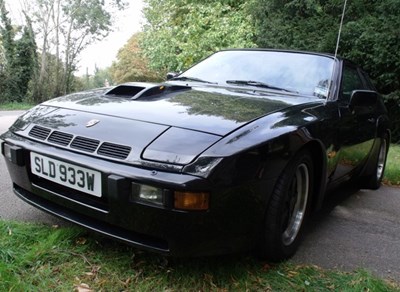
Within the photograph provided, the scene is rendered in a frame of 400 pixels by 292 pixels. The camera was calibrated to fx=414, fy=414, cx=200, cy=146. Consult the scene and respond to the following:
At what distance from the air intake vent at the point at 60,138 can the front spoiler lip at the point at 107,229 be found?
0.35 meters

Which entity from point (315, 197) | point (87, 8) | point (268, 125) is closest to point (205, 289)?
point (268, 125)

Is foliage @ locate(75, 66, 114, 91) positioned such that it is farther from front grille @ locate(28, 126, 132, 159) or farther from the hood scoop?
front grille @ locate(28, 126, 132, 159)

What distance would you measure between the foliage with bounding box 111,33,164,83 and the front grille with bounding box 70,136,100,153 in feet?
119

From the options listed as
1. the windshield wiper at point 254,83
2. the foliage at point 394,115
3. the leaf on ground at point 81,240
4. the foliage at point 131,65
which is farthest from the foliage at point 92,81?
the leaf on ground at point 81,240

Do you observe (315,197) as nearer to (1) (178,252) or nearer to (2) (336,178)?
(2) (336,178)

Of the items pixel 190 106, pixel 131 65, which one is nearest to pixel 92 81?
pixel 131 65

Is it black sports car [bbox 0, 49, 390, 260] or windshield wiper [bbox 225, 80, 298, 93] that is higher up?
windshield wiper [bbox 225, 80, 298, 93]

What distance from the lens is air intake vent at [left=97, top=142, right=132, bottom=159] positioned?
1.94 m

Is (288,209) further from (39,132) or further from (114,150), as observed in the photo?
(39,132)

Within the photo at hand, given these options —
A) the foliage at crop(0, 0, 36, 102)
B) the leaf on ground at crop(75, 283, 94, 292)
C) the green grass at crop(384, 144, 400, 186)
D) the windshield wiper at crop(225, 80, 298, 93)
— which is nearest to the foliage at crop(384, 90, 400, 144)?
the green grass at crop(384, 144, 400, 186)

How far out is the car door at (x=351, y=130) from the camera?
2.96 meters

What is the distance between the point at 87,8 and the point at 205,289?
79.7 ft

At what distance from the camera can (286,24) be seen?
36.2 ft

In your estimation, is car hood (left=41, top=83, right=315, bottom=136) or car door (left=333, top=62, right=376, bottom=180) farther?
car door (left=333, top=62, right=376, bottom=180)
